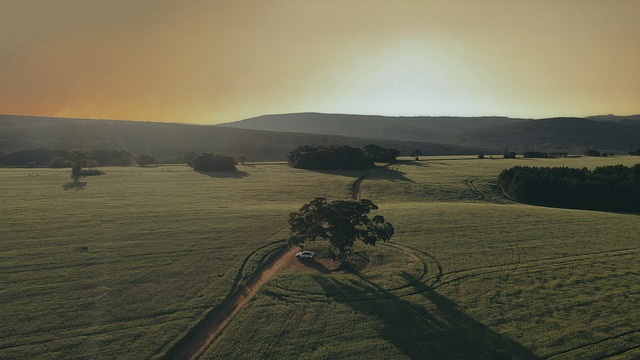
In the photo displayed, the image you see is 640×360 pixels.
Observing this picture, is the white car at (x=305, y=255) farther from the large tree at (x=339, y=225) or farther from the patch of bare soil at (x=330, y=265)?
the large tree at (x=339, y=225)

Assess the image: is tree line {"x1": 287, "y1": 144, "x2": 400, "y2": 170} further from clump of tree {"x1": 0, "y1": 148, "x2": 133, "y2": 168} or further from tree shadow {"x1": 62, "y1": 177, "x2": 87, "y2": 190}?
clump of tree {"x1": 0, "y1": 148, "x2": 133, "y2": 168}

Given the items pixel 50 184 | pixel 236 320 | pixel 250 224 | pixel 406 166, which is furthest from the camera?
pixel 406 166

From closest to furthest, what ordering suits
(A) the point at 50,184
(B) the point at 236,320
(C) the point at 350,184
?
(B) the point at 236,320
(A) the point at 50,184
(C) the point at 350,184

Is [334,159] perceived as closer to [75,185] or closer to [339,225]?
[75,185]

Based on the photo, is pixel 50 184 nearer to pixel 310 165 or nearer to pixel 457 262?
pixel 310 165

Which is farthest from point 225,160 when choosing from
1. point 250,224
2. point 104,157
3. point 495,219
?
point 495,219

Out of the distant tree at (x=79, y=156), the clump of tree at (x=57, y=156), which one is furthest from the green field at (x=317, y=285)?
the clump of tree at (x=57, y=156)

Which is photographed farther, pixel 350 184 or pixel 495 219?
pixel 350 184

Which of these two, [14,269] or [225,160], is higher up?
[225,160]
